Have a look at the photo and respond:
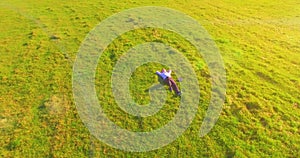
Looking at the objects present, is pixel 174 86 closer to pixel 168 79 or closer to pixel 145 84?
pixel 168 79

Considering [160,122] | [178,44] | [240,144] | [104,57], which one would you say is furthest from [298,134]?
[104,57]

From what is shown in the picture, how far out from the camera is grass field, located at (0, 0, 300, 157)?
13.5 metres

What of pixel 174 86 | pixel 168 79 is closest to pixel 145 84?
pixel 168 79

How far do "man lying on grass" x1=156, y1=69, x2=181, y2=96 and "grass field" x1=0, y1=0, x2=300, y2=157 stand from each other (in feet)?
1.91

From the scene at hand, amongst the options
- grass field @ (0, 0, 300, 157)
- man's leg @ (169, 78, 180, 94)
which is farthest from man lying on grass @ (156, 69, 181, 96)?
grass field @ (0, 0, 300, 157)

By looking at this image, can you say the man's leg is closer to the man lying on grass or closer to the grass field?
the man lying on grass

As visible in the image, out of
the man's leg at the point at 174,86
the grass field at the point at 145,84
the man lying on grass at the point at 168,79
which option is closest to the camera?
the grass field at the point at 145,84

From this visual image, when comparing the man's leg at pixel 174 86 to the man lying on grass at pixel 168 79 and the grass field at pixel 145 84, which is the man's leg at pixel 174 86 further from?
the grass field at pixel 145 84

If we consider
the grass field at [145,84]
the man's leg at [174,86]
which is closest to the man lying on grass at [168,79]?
the man's leg at [174,86]

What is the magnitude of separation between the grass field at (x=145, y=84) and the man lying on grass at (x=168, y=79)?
22.9 inches

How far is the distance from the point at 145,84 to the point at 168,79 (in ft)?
4.66

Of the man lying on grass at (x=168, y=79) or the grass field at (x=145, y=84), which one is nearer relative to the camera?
the grass field at (x=145, y=84)

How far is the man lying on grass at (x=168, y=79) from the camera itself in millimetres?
16297

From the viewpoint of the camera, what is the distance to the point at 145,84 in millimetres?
16797
